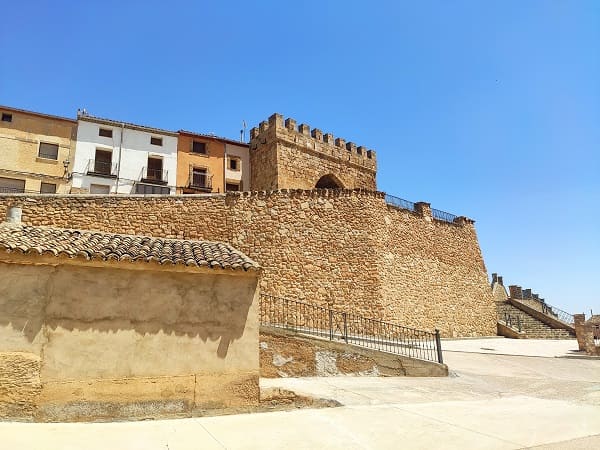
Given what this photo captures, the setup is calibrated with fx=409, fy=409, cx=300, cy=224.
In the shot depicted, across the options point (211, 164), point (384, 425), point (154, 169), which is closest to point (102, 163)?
point (154, 169)

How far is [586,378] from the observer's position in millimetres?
11336

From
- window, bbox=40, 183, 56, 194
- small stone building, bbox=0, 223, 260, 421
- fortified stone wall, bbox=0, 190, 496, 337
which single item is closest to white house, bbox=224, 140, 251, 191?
fortified stone wall, bbox=0, 190, 496, 337

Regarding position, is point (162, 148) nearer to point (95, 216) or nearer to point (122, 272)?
point (95, 216)

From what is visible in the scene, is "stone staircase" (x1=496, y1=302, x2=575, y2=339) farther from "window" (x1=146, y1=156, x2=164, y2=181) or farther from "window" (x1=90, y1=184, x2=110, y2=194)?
"window" (x1=90, y1=184, x2=110, y2=194)

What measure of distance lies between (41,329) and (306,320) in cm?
1279

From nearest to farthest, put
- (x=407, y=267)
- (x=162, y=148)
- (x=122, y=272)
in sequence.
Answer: (x=122, y=272) → (x=407, y=267) → (x=162, y=148)

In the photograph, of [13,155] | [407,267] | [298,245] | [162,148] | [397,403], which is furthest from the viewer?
[162,148]

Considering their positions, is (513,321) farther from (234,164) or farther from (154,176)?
(154,176)

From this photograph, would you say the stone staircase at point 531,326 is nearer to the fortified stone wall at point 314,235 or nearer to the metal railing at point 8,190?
the fortified stone wall at point 314,235

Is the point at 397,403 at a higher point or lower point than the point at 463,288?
lower

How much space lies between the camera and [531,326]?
90.5 feet

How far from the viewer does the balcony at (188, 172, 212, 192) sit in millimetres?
28578

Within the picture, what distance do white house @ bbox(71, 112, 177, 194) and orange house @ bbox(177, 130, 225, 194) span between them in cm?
55

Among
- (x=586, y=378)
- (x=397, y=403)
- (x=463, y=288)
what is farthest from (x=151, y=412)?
(x=463, y=288)
